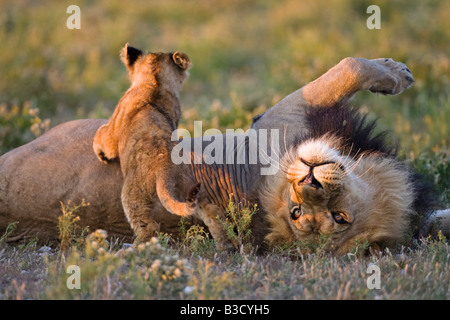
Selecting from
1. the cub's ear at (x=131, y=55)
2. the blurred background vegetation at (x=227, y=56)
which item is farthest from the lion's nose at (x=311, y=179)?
the blurred background vegetation at (x=227, y=56)

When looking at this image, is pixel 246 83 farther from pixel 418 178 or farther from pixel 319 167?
pixel 319 167

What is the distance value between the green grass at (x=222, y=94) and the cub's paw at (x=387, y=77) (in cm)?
76

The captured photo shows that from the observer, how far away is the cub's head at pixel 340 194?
12.9 ft

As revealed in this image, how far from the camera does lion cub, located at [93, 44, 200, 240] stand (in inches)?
160

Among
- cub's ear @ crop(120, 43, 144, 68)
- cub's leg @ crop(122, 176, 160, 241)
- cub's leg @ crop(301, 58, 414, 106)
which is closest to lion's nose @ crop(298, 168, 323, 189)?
cub's leg @ crop(122, 176, 160, 241)

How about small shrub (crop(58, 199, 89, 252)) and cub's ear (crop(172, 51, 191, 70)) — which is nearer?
small shrub (crop(58, 199, 89, 252))

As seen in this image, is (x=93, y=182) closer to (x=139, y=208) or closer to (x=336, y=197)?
(x=139, y=208)

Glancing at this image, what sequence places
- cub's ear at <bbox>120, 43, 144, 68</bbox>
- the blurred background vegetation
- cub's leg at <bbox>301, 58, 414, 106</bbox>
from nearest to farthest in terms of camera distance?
1. cub's ear at <bbox>120, 43, 144, 68</bbox>
2. cub's leg at <bbox>301, 58, 414, 106</bbox>
3. the blurred background vegetation

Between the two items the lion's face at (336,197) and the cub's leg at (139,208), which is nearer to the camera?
the lion's face at (336,197)

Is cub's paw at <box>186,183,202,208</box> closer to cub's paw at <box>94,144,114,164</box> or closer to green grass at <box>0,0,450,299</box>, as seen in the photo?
green grass at <box>0,0,450,299</box>

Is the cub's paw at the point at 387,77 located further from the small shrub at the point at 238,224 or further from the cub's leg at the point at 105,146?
the cub's leg at the point at 105,146

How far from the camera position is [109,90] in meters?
9.08

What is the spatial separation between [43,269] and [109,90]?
5.31m

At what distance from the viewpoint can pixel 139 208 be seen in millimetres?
4090
